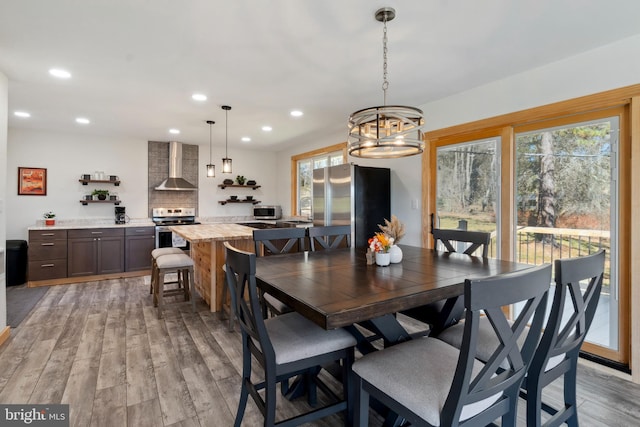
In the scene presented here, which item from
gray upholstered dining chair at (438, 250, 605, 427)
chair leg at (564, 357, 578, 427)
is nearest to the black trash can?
gray upholstered dining chair at (438, 250, 605, 427)

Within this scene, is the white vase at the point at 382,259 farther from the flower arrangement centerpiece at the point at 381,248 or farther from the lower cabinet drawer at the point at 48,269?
the lower cabinet drawer at the point at 48,269

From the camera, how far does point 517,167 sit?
10.3 feet

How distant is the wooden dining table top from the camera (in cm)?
131

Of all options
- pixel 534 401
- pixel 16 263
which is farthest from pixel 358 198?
pixel 16 263

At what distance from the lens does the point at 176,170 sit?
247 inches

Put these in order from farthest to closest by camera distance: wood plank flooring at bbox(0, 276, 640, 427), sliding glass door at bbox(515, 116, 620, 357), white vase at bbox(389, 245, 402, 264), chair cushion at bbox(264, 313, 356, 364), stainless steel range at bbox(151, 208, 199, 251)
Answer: stainless steel range at bbox(151, 208, 199, 251) < sliding glass door at bbox(515, 116, 620, 357) < white vase at bbox(389, 245, 402, 264) < wood plank flooring at bbox(0, 276, 640, 427) < chair cushion at bbox(264, 313, 356, 364)

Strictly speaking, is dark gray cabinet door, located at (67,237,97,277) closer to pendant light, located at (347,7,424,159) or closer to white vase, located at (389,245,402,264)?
pendant light, located at (347,7,424,159)

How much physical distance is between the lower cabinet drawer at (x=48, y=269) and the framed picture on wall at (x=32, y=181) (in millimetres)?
1285

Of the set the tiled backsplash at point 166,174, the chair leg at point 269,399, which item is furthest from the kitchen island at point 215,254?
the tiled backsplash at point 166,174

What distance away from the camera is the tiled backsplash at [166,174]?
6.15 metres

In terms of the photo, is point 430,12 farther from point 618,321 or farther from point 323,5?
point 618,321

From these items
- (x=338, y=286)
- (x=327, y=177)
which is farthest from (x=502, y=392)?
(x=327, y=177)

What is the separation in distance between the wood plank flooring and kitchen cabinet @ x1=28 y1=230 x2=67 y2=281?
1493mm

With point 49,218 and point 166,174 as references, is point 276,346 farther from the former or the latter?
point 166,174
